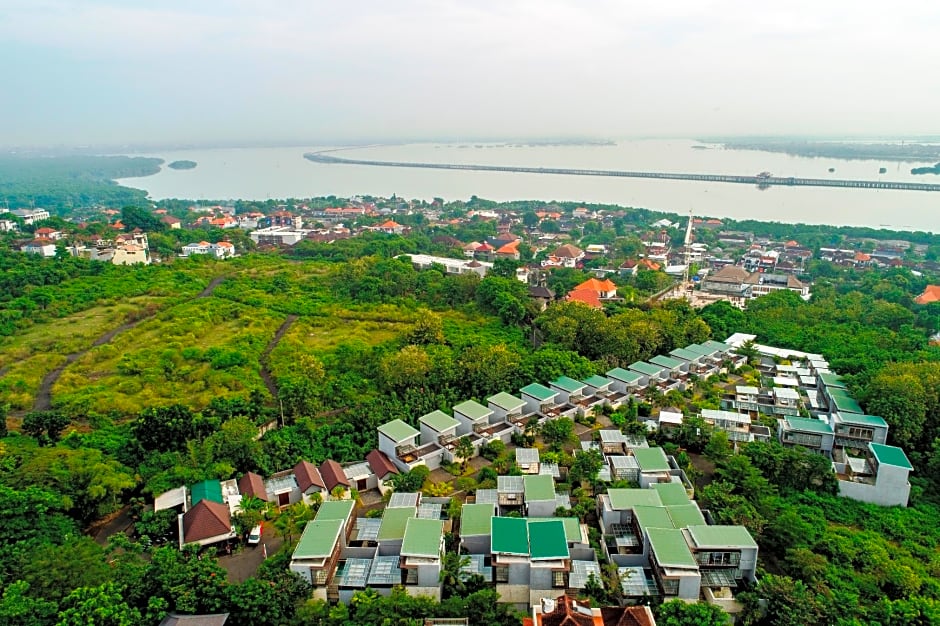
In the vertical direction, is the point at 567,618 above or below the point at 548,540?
above

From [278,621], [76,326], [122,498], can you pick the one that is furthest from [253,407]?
[76,326]

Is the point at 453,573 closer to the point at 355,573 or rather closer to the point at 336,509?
the point at 355,573

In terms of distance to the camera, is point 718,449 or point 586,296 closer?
point 718,449

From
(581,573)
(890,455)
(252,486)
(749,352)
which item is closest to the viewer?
(581,573)

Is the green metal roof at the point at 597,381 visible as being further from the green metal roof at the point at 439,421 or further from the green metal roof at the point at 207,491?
the green metal roof at the point at 207,491

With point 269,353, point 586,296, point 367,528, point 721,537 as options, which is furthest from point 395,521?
point 586,296

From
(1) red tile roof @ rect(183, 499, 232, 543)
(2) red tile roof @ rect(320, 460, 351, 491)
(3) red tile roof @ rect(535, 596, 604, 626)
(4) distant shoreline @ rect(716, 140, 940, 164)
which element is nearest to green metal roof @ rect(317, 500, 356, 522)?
(2) red tile roof @ rect(320, 460, 351, 491)

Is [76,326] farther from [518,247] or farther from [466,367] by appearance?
[518,247]
